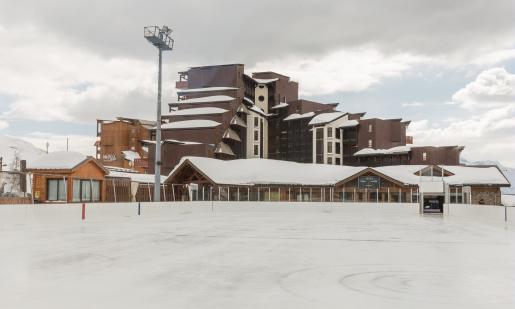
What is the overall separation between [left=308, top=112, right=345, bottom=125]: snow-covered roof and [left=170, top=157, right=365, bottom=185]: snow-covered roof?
15.0m

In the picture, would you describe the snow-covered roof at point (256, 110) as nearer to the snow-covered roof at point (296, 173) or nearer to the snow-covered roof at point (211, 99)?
the snow-covered roof at point (211, 99)

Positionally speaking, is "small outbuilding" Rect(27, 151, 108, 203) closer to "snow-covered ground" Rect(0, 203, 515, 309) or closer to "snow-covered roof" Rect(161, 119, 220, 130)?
"snow-covered ground" Rect(0, 203, 515, 309)

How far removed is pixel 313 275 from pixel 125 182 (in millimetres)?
36803

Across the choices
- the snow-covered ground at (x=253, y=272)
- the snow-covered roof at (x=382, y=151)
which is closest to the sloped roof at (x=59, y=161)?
the snow-covered ground at (x=253, y=272)

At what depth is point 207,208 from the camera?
5244 cm

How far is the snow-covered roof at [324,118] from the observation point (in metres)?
85.7

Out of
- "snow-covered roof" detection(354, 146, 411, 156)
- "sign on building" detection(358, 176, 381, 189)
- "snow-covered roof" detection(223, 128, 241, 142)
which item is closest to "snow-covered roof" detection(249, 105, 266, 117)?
"snow-covered roof" detection(223, 128, 241, 142)

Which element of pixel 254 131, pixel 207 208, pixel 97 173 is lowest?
pixel 207 208

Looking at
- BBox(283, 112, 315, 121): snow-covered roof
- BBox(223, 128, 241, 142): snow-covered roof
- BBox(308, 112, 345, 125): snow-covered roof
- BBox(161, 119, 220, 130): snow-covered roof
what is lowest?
BBox(223, 128, 241, 142): snow-covered roof

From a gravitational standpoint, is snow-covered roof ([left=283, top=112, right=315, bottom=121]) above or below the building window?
above

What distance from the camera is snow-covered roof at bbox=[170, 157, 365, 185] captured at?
209 ft

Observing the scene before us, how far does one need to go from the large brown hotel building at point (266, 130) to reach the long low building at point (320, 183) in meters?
11.1

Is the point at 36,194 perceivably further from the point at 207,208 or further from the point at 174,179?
the point at 174,179

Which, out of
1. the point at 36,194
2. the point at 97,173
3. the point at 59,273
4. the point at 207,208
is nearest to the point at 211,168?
the point at 207,208
